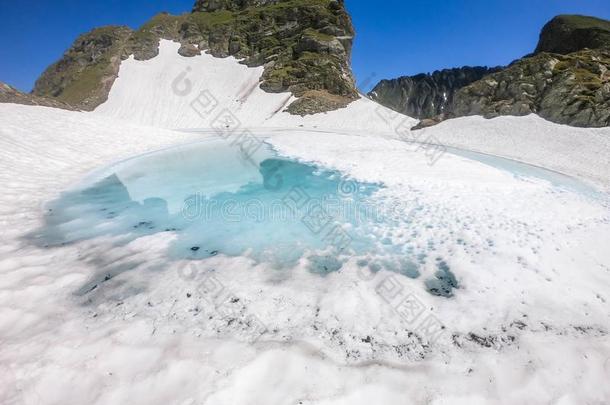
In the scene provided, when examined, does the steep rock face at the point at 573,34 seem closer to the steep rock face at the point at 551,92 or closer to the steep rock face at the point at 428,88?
the steep rock face at the point at 551,92

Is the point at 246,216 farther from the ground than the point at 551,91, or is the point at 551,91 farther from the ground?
the point at 551,91

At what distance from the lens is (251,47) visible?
78.4 metres

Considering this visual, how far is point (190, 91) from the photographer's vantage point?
68.2 meters

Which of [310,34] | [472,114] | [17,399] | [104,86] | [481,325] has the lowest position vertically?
[17,399]

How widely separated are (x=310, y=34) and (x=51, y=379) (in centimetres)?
7954

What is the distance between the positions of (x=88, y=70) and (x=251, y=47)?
46476mm

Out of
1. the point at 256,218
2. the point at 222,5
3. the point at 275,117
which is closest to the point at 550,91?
the point at 256,218

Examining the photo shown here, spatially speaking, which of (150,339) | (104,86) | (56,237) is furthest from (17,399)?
(104,86)

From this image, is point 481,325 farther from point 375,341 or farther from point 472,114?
point 472,114

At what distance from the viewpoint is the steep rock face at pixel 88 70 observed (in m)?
69.1

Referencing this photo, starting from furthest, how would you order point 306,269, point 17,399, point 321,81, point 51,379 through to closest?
point 321,81, point 306,269, point 51,379, point 17,399

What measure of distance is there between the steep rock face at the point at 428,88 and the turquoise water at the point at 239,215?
14021 centimetres

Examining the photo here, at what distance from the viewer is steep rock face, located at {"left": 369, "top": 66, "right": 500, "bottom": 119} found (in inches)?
5517

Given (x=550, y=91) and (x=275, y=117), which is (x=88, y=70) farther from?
(x=550, y=91)
